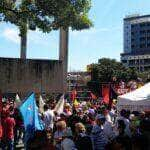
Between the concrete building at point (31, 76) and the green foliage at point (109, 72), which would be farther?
the green foliage at point (109, 72)

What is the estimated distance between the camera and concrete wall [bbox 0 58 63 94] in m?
52.0

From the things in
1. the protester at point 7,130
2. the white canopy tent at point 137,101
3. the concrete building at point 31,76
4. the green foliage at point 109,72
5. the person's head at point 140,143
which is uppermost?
the green foliage at point 109,72

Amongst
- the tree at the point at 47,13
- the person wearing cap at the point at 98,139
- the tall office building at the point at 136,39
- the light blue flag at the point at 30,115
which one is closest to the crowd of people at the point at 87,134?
the person wearing cap at the point at 98,139

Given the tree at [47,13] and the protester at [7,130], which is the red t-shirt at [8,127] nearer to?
the protester at [7,130]

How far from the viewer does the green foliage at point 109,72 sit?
4176 inches

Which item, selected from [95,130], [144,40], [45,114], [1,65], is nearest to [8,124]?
[45,114]

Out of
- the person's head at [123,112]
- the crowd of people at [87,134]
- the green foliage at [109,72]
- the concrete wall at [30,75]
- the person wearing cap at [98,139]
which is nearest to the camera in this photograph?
the crowd of people at [87,134]

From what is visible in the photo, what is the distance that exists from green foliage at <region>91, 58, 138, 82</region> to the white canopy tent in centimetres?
8841

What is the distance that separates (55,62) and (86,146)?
147 ft

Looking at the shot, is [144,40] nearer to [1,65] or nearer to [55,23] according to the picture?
[1,65]

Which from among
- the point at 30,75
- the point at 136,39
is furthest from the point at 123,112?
the point at 136,39

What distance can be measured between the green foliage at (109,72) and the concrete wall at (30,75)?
4929cm

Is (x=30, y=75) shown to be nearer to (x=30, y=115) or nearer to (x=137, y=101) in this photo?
(x=30, y=115)

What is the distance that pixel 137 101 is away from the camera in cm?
1503
